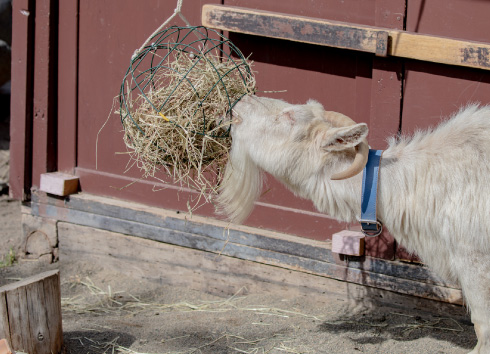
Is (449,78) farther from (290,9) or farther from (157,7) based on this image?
(157,7)

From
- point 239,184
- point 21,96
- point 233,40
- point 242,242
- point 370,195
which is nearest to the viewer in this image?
point 370,195

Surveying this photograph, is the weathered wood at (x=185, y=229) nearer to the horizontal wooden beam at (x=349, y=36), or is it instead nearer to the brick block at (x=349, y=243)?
the brick block at (x=349, y=243)

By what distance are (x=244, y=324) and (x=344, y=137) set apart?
1.75 meters

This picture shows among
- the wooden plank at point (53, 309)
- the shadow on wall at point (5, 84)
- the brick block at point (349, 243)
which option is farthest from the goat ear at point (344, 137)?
the shadow on wall at point (5, 84)

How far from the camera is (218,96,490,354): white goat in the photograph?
3.43 meters

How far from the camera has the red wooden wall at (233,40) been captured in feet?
14.0

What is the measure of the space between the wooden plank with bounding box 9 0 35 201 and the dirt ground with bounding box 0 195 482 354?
1.21 meters

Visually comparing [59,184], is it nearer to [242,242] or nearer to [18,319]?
[242,242]

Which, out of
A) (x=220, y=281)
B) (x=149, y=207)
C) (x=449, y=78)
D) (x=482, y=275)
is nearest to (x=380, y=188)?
(x=482, y=275)

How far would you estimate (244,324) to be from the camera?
181 inches

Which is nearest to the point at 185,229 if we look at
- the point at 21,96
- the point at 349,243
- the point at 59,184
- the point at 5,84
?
the point at 59,184

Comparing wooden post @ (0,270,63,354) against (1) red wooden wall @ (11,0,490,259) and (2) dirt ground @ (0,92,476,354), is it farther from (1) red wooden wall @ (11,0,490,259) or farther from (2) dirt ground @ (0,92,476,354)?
(1) red wooden wall @ (11,0,490,259)

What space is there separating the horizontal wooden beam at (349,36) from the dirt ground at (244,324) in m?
1.65

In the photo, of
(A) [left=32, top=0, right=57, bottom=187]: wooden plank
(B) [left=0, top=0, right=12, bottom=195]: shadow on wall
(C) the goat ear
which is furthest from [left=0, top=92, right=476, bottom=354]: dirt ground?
(B) [left=0, top=0, right=12, bottom=195]: shadow on wall
